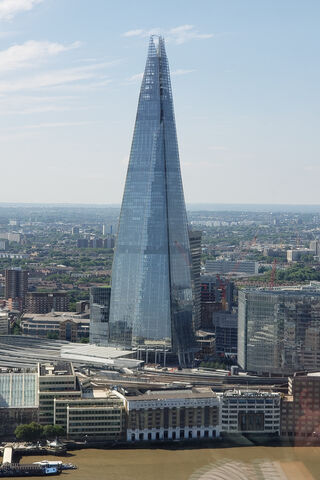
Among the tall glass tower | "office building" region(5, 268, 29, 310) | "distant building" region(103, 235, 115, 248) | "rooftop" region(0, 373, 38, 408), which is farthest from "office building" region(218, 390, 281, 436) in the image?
"distant building" region(103, 235, 115, 248)

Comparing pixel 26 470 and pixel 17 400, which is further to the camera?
pixel 17 400

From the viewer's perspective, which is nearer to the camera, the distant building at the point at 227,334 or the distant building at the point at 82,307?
the distant building at the point at 227,334

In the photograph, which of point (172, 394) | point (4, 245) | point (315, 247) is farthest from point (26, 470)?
point (4, 245)

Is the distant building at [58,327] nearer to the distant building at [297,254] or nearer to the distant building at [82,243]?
the distant building at [297,254]

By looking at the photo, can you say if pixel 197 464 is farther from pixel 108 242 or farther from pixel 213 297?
pixel 108 242

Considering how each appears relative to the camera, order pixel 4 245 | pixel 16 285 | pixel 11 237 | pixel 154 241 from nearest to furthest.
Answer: pixel 154 241 < pixel 16 285 < pixel 4 245 < pixel 11 237

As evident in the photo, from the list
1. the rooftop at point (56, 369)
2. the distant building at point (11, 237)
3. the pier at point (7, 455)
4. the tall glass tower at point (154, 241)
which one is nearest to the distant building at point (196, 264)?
the tall glass tower at point (154, 241)

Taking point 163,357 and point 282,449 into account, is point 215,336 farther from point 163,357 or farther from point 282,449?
point 282,449
